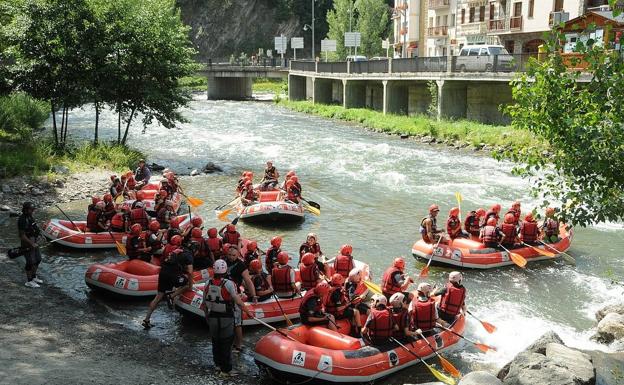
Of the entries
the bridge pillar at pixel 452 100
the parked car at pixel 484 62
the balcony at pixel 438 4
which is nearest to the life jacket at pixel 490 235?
the parked car at pixel 484 62

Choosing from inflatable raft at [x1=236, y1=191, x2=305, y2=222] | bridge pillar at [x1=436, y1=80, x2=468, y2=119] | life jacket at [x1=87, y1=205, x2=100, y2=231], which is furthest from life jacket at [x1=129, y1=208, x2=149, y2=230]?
bridge pillar at [x1=436, y1=80, x2=468, y2=119]

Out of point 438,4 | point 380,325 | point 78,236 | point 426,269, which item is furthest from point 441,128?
point 438,4

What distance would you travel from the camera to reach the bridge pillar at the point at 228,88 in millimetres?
64125

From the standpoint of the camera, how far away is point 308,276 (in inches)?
441

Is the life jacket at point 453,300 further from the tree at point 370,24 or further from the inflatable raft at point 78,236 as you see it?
the tree at point 370,24

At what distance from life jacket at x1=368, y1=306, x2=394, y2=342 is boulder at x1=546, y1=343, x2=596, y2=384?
2.18 metres

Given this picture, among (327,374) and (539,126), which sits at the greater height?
(539,126)

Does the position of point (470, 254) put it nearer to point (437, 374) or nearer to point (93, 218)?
point (437, 374)

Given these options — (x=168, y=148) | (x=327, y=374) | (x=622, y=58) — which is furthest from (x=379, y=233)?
(x=168, y=148)

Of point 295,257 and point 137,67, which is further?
point 137,67

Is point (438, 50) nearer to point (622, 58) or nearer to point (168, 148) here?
point (168, 148)

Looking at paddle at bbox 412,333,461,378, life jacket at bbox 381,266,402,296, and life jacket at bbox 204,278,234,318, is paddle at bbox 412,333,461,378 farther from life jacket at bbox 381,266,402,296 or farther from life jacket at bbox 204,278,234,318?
life jacket at bbox 204,278,234,318

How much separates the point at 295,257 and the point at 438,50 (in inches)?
1869

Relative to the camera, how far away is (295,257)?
1483 centimetres
